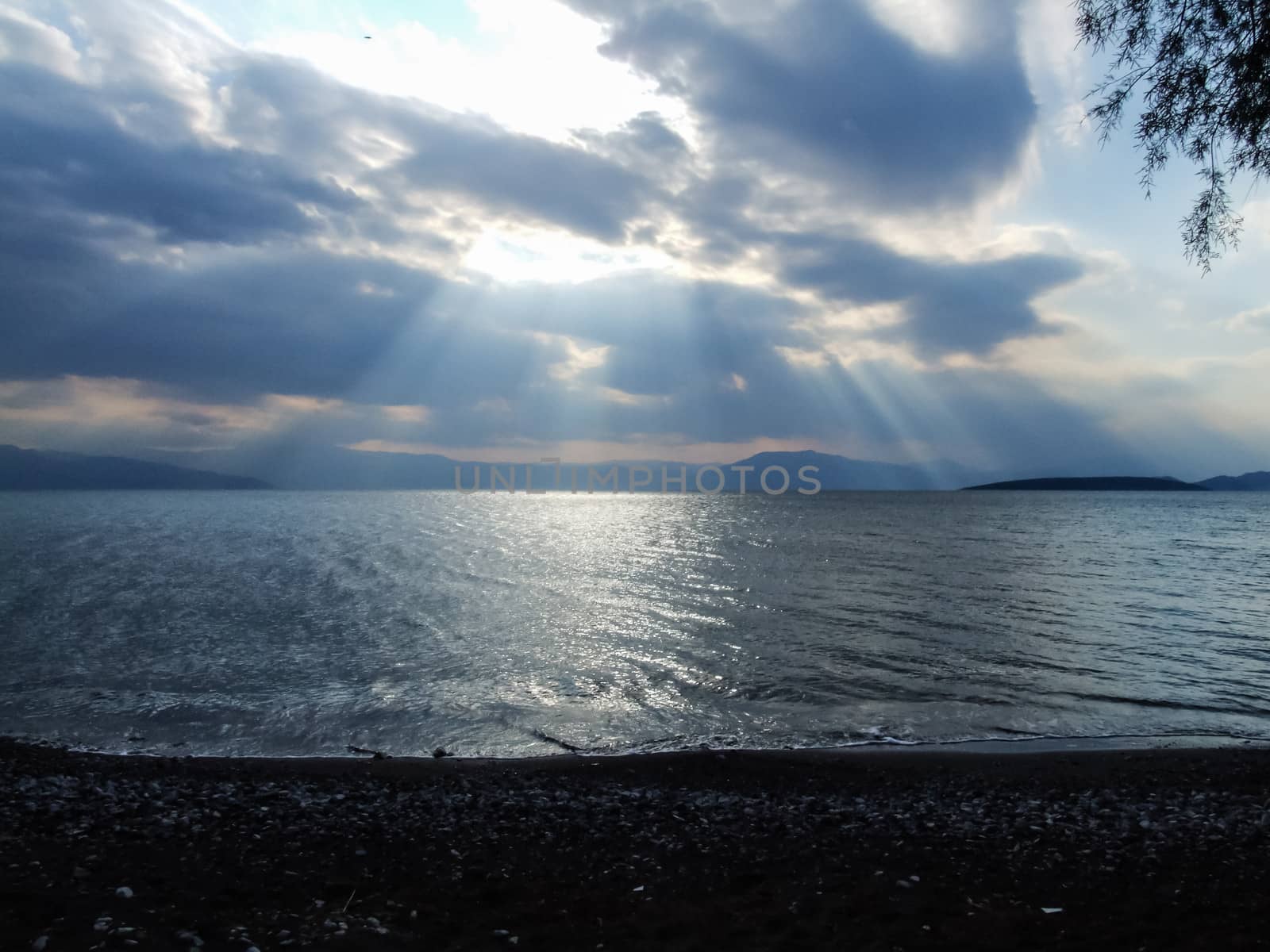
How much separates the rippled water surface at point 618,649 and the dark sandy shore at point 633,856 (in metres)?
3.57

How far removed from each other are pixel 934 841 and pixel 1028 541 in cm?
7267

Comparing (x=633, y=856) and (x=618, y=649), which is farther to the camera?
(x=618, y=649)

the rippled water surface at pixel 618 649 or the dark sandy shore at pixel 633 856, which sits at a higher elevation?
the dark sandy shore at pixel 633 856

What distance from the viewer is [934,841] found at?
9992 millimetres

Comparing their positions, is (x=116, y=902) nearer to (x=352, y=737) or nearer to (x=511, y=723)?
(x=352, y=737)

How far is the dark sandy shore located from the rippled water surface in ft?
11.7

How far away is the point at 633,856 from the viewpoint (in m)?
9.60

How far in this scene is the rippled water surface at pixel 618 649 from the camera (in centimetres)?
1775

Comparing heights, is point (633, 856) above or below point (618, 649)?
above

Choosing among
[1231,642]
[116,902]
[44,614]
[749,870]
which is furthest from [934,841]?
[44,614]

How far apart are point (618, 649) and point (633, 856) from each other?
16.6m

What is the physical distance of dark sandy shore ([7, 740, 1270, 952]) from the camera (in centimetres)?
748

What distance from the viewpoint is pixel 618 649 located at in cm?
2617

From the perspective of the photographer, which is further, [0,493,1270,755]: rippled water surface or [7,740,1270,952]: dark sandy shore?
[0,493,1270,755]: rippled water surface
